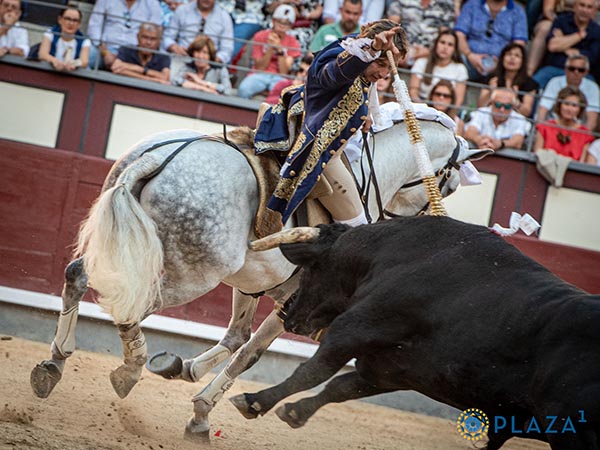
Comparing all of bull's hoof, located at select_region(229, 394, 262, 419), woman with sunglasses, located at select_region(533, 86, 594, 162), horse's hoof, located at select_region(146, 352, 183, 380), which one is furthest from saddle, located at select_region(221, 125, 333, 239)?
woman with sunglasses, located at select_region(533, 86, 594, 162)

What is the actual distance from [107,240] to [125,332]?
1.60ft

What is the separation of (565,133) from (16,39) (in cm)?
436

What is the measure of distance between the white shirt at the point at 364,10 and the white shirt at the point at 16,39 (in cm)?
252

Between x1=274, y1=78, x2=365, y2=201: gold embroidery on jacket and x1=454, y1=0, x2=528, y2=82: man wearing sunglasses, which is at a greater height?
x1=454, y1=0, x2=528, y2=82: man wearing sunglasses

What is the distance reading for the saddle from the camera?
3.84 meters

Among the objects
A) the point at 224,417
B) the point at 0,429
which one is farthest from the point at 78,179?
the point at 0,429

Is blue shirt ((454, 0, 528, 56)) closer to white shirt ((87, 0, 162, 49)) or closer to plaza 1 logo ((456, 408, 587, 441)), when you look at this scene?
white shirt ((87, 0, 162, 49))

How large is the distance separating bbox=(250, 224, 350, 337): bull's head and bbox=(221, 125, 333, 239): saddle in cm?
53

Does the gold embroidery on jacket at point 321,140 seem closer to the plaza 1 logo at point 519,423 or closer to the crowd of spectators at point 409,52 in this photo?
the plaza 1 logo at point 519,423

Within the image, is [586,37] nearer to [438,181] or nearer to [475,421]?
[438,181]

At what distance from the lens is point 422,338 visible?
107 inches

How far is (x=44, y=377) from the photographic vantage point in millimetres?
3842

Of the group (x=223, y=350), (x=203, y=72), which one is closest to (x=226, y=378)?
(x=223, y=350)

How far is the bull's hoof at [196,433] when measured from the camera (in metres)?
4.16
